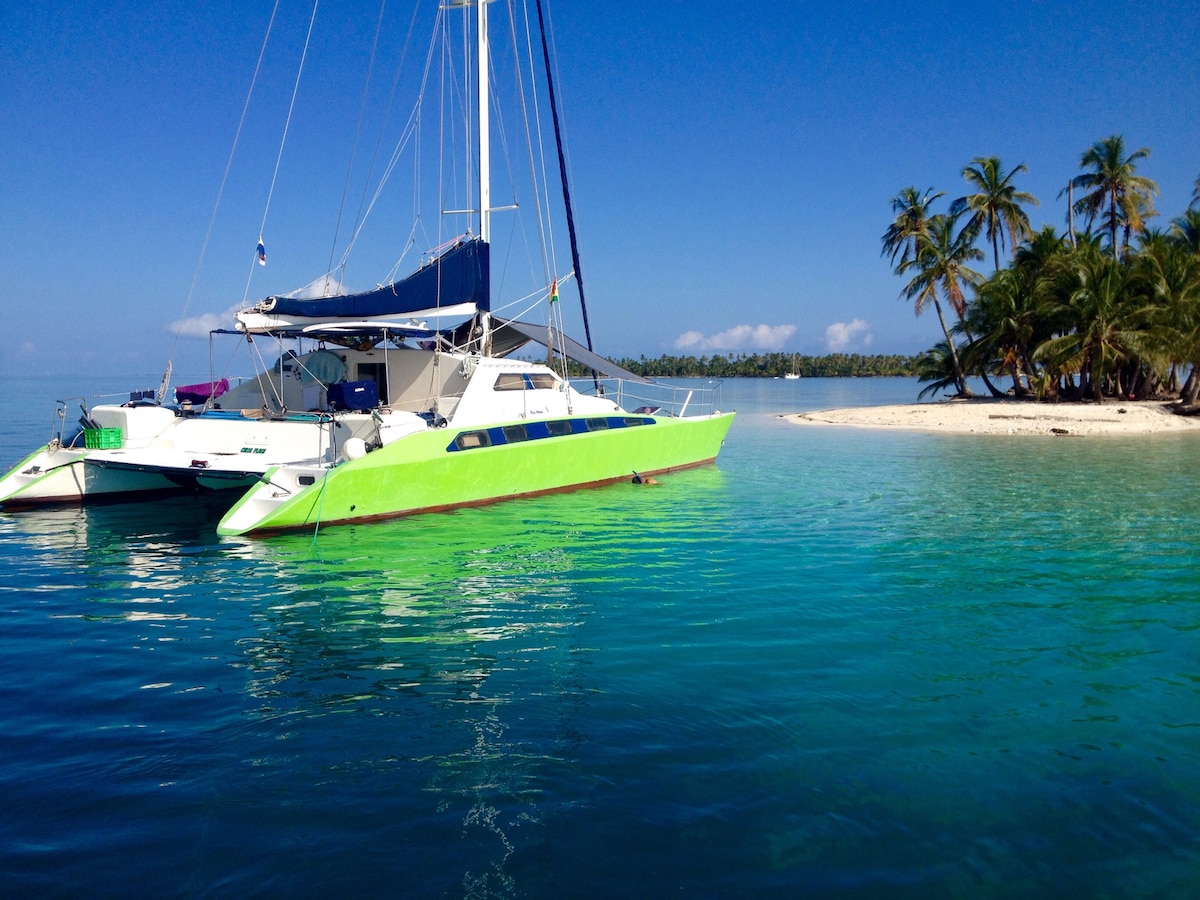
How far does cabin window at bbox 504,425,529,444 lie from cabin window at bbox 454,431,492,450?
0.39 m

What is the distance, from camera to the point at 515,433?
1278 centimetres

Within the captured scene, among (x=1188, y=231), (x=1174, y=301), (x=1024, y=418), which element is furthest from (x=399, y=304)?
(x=1188, y=231)

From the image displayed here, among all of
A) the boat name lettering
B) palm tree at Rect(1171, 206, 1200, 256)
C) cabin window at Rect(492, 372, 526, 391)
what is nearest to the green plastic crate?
the boat name lettering

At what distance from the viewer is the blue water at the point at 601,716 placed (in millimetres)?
3393

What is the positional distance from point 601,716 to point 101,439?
→ 34.9ft

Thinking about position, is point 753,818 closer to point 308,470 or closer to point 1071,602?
point 1071,602

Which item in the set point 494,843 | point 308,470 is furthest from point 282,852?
point 308,470

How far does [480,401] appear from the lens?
13.1 meters

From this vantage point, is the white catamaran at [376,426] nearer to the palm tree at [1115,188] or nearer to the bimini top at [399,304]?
the bimini top at [399,304]

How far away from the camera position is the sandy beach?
89.4 ft

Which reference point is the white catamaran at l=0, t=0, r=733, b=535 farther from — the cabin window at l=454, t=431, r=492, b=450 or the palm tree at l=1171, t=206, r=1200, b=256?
the palm tree at l=1171, t=206, r=1200, b=256

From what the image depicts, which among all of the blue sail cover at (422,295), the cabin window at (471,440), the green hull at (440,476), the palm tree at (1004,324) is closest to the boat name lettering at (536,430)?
the cabin window at (471,440)

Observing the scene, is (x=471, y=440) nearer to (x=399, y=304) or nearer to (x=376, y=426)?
(x=376, y=426)

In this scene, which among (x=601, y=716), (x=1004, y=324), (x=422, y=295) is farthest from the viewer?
(x=1004, y=324)
